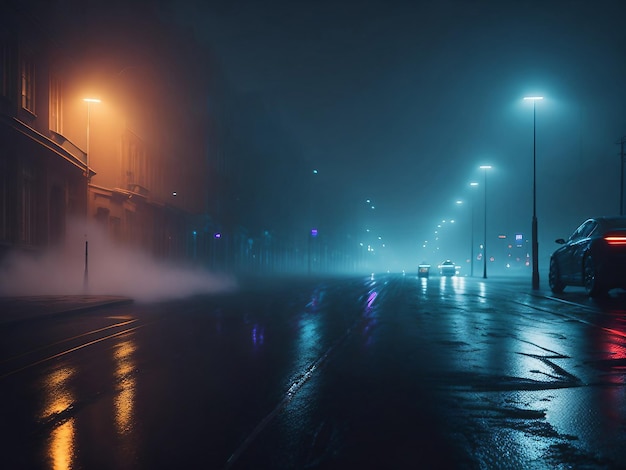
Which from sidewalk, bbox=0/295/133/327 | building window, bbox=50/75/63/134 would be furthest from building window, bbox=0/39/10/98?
sidewalk, bbox=0/295/133/327

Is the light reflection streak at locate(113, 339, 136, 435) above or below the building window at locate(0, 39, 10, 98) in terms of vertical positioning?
below

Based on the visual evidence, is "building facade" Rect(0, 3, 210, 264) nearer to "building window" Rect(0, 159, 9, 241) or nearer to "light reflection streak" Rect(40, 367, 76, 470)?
"building window" Rect(0, 159, 9, 241)

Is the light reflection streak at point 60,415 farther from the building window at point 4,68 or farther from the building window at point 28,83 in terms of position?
the building window at point 28,83

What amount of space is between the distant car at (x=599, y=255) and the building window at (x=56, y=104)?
2309cm

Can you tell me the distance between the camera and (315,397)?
6750mm

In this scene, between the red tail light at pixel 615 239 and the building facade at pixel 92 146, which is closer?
the red tail light at pixel 615 239

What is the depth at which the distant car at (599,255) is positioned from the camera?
687 inches

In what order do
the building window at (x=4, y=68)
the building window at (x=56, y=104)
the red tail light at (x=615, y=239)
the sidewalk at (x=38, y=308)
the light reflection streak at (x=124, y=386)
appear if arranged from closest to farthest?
the light reflection streak at (x=124, y=386), the sidewalk at (x=38, y=308), the red tail light at (x=615, y=239), the building window at (x=4, y=68), the building window at (x=56, y=104)

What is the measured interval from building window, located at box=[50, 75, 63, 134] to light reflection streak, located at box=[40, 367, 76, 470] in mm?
24870

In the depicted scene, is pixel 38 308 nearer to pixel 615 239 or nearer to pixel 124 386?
pixel 124 386

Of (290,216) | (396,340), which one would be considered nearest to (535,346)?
(396,340)

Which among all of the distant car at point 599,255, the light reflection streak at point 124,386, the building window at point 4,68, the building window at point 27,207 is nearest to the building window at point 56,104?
the building window at point 27,207

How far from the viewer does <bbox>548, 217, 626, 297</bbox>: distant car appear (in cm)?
1744

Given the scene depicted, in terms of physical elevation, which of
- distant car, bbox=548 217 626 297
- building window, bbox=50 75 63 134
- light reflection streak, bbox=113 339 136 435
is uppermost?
building window, bbox=50 75 63 134
